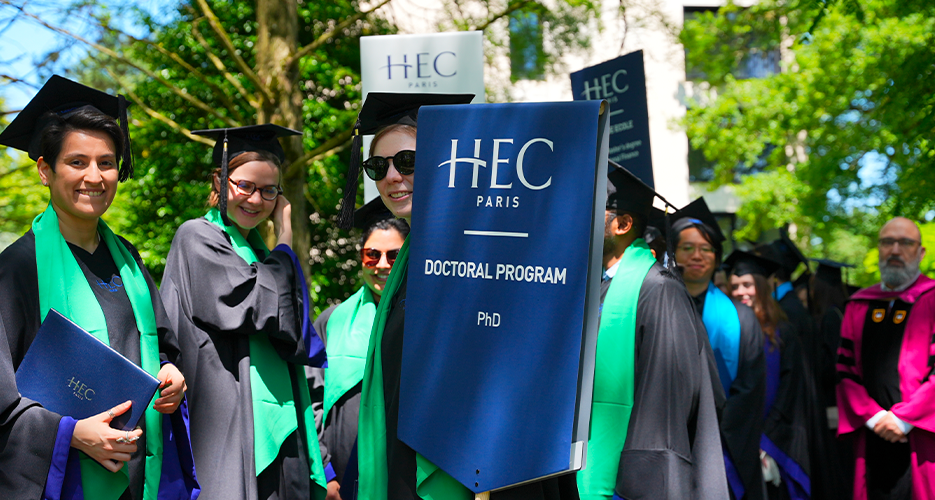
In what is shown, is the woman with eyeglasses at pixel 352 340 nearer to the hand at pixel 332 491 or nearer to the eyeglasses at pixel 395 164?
the hand at pixel 332 491

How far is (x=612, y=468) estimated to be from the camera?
127 inches

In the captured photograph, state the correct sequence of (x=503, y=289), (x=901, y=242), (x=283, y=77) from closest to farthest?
(x=503, y=289), (x=901, y=242), (x=283, y=77)

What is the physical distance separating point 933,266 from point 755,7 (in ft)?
26.4

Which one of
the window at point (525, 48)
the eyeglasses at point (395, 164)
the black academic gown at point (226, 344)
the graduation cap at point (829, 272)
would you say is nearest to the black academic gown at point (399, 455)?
the eyeglasses at point (395, 164)

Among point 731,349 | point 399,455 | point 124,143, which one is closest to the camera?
point 399,455

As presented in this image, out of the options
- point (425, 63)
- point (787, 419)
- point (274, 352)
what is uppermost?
point (425, 63)

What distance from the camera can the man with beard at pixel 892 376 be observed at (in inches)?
208

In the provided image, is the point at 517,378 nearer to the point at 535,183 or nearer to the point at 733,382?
the point at 535,183

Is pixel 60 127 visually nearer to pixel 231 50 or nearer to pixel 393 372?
pixel 393 372

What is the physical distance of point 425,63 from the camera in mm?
5414

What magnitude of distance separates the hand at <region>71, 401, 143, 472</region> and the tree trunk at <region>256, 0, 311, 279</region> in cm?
475

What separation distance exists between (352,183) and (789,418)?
15.4 ft

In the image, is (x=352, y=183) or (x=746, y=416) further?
(x=746, y=416)

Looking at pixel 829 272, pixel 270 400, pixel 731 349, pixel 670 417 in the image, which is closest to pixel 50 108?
pixel 270 400
